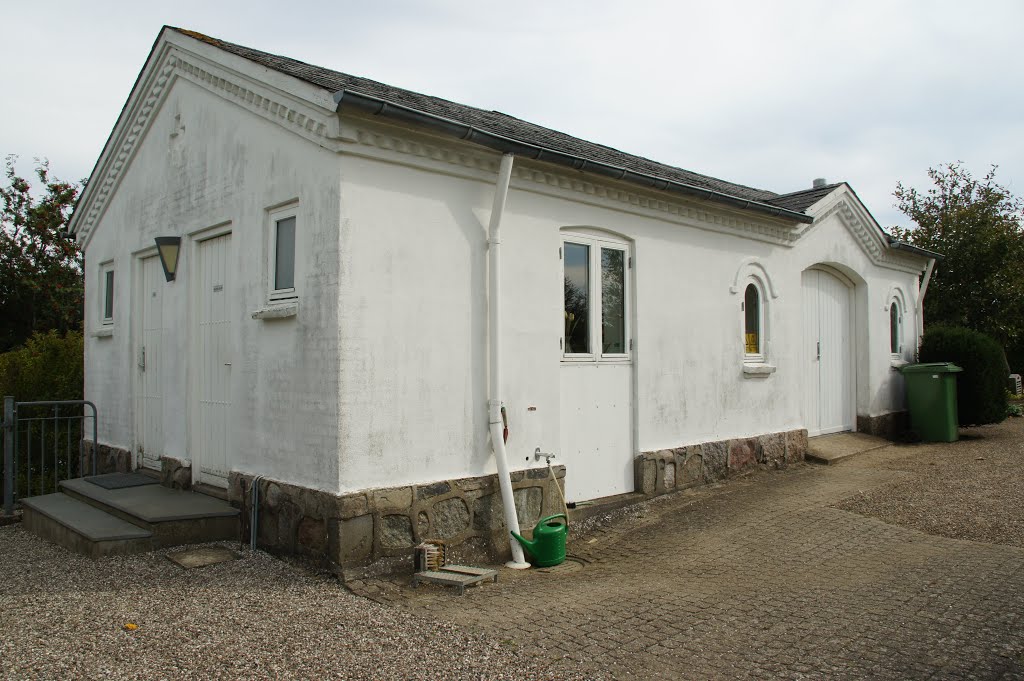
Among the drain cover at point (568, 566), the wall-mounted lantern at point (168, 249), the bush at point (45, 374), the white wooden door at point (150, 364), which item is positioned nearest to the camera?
the drain cover at point (568, 566)

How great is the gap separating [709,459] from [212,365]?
5.50 meters

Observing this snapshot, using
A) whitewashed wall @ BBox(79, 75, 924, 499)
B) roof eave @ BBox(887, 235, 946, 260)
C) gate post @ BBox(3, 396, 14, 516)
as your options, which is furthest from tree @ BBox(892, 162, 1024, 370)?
gate post @ BBox(3, 396, 14, 516)

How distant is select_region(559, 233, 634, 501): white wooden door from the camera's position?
750cm

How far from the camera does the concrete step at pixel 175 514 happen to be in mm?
6523

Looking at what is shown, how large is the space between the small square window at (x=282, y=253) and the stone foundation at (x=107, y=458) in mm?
3847

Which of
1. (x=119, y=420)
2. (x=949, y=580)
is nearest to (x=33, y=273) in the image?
(x=119, y=420)

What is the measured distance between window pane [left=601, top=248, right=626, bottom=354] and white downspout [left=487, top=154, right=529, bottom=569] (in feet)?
5.23

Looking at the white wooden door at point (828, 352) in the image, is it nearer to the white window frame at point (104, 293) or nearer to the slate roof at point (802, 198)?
the slate roof at point (802, 198)

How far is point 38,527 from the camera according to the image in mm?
7625

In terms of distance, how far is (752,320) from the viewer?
1002 cm

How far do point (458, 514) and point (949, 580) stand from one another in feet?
12.0

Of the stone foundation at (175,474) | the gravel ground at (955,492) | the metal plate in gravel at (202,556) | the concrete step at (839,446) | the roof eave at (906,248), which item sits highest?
the roof eave at (906,248)

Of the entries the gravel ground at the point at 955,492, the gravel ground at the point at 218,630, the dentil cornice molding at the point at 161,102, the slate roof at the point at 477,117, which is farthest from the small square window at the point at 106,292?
the gravel ground at the point at 955,492

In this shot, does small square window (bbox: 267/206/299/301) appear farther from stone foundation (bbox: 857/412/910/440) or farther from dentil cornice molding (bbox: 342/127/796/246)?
stone foundation (bbox: 857/412/910/440)
